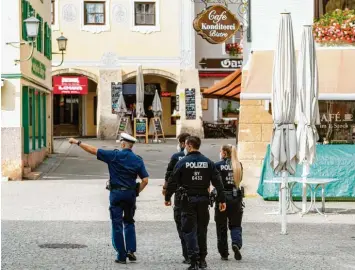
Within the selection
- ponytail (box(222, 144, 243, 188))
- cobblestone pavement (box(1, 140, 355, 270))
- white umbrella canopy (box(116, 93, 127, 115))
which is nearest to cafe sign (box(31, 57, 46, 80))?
cobblestone pavement (box(1, 140, 355, 270))

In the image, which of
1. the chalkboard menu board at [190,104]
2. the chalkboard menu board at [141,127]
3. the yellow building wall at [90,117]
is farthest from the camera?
the yellow building wall at [90,117]

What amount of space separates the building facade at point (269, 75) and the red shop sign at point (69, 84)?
88.5ft

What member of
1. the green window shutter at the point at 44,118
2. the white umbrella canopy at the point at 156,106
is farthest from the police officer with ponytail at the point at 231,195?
the white umbrella canopy at the point at 156,106

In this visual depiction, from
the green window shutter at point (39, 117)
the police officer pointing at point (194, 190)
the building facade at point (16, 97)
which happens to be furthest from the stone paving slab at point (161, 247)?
the green window shutter at point (39, 117)

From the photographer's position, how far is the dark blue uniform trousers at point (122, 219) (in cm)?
1234

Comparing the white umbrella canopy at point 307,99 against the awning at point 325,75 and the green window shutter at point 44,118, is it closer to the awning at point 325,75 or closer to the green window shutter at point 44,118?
the awning at point 325,75

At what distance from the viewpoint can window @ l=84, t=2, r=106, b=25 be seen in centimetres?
4906

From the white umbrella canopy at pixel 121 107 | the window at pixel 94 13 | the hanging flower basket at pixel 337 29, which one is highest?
the window at pixel 94 13

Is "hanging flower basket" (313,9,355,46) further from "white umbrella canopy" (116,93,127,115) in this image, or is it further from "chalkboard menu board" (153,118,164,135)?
"white umbrella canopy" (116,93,127,115)

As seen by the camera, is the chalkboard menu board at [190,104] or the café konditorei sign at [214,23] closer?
the café konditorei sign at [214,23]

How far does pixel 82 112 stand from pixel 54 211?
33.7m

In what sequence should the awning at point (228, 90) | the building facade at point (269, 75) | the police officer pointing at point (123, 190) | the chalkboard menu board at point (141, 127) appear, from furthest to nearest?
the chalkboard menu board at point (141, 127) → the awning at point (228, 90) → the building facade at point (269, 75) → the police officer pointing at point (123, 190)

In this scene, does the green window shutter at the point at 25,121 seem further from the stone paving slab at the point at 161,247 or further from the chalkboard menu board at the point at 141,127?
the chalkboard menu board at the point at 141,127

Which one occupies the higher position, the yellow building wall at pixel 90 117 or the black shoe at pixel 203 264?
the yellow building wall at pixel 90 117
